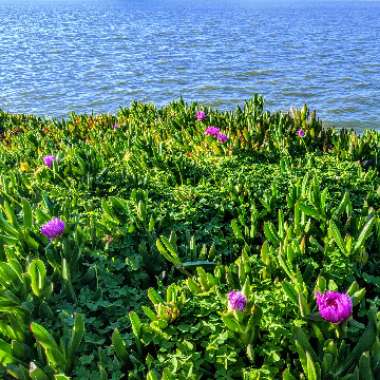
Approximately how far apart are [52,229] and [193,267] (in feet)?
2.69

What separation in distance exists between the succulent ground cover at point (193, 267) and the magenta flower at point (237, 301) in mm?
10

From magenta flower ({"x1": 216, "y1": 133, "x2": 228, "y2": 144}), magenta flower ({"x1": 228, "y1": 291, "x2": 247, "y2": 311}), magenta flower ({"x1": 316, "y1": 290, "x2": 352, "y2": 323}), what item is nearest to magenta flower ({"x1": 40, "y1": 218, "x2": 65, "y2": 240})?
magenta flower ({"x1": 228, "y1": 291, "x2": 247, "y2": 311})

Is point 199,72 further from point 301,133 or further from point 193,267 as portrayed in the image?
point 193,267

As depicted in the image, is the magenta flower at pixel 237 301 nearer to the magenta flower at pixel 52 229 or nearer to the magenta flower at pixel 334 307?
the magenta flower at pixel 334 307

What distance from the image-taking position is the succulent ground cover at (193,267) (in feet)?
6.70

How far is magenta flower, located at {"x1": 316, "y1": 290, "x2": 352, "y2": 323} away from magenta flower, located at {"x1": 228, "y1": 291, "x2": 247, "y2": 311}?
314 millimetres

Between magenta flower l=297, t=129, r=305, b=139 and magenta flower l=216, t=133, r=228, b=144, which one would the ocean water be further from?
magenta flower l=216, t=133, r=228, b=144

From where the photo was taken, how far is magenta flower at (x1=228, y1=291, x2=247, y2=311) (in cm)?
207

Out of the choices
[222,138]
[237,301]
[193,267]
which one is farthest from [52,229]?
[222,138]

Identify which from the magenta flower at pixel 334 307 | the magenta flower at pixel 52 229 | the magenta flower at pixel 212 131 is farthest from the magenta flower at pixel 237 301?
the magenta flower at pixel 212 131

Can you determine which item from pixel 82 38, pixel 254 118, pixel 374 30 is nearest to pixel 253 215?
pixel 254 118

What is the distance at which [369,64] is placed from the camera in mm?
20125

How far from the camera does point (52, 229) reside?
271cm

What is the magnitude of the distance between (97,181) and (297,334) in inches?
93.1
